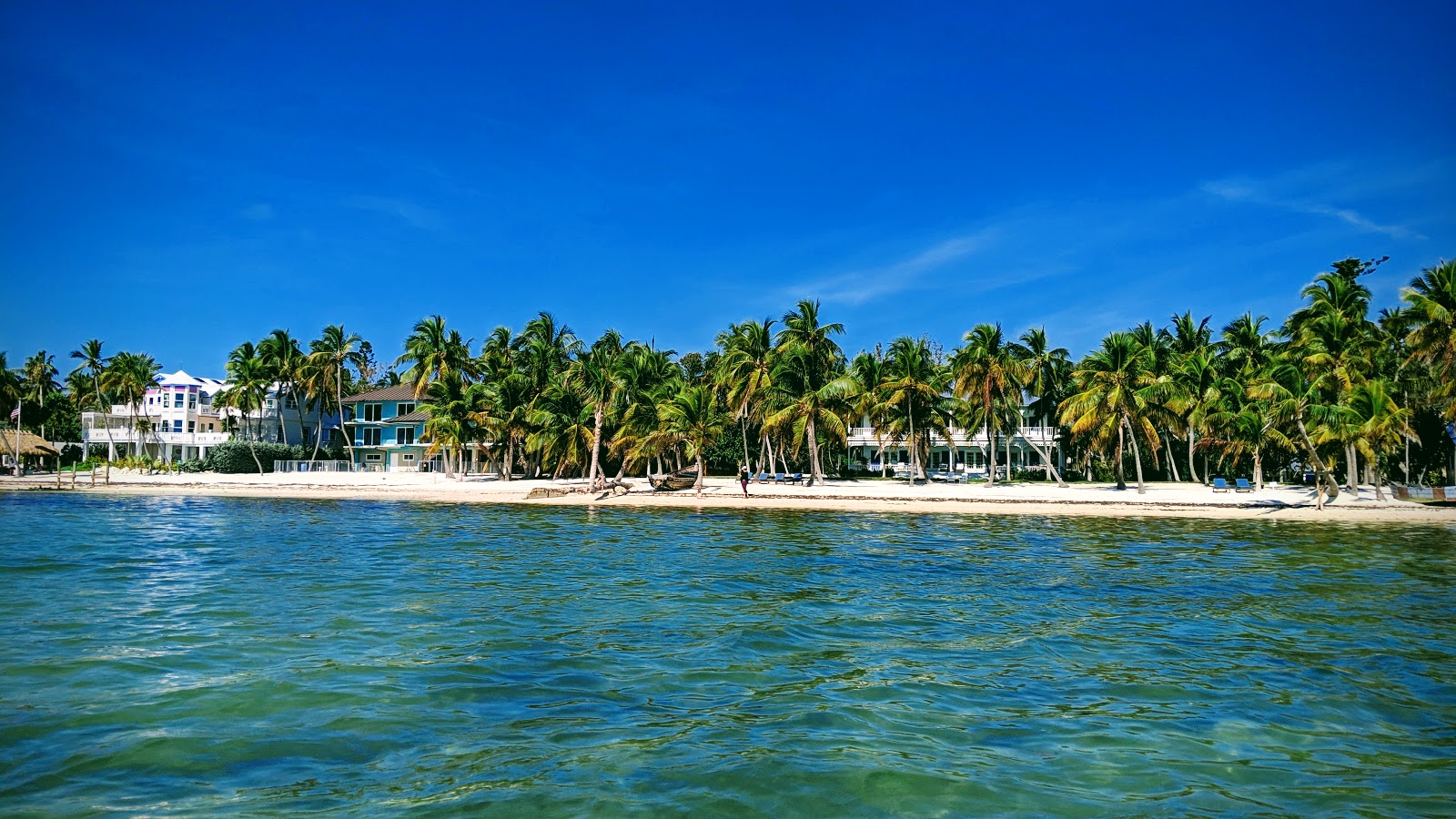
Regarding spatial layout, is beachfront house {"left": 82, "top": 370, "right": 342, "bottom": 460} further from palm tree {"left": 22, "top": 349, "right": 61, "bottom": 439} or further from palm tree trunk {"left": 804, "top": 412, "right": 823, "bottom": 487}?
palm tree trunk {"left": 804, "top": 412, "right": 823, "bottom": 487}

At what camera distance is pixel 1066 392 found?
49.7 meters

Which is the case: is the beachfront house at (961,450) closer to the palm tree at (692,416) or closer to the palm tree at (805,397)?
the palm tree at (805,397)

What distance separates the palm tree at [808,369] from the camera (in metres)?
42.8

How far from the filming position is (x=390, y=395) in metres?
66.4

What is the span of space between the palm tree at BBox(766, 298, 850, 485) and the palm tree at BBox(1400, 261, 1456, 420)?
22.3 meters

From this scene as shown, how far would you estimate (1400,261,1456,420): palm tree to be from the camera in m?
31.2

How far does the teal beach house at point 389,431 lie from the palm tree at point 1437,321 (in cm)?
5682

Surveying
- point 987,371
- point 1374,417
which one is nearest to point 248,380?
point 987,371

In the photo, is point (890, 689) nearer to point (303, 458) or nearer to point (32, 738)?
point (32, 738)

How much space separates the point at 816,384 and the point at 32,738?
37.9 m

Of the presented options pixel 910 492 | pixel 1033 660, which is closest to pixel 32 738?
pixel 1033 660

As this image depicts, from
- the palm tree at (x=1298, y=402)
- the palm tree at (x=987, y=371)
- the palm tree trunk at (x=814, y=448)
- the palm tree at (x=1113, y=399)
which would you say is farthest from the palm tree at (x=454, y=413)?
the palm tree at (x=1298, y=402)

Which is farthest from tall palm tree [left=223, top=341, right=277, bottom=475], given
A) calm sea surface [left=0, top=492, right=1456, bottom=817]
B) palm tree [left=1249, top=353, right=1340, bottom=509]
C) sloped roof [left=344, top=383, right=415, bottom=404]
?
palm tree [left=1249, top=353, right=1340, bottom=509]

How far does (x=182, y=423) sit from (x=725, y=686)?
2786 inches
